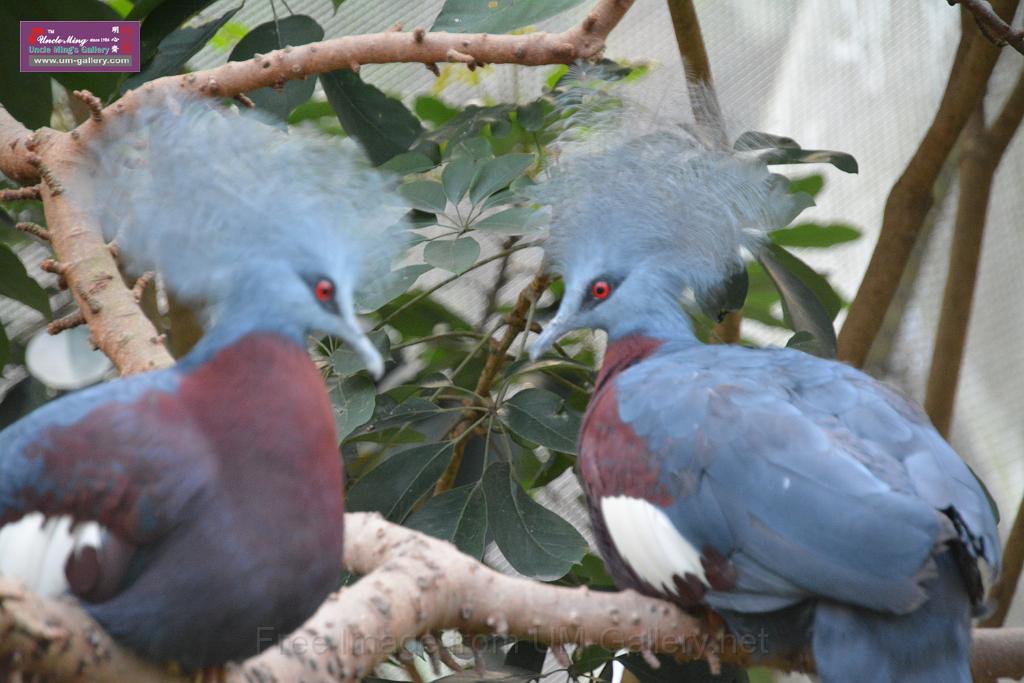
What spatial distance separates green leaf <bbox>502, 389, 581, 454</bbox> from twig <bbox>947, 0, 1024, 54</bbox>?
828 mm

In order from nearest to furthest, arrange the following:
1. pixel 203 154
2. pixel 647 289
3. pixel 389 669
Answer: pixel 203 154 < pixel 647 289 < pixel 389 669

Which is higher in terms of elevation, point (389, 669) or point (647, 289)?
point (647, 289)

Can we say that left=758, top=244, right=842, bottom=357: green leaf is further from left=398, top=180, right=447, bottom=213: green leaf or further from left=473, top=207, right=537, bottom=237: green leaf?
left=398, top=180, right=447, bottom=213: green leaf

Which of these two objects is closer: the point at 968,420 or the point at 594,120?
the point at 594,120

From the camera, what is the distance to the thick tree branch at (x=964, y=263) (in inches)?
95.0

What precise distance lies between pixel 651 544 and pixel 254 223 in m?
0.64

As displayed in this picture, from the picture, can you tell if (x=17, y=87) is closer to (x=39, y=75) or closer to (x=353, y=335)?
(x=39, y=75)

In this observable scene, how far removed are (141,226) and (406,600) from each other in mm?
488

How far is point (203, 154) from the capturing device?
1.03 m

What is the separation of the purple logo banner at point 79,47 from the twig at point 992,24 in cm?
134

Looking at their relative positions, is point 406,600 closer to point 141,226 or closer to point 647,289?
point 141,226

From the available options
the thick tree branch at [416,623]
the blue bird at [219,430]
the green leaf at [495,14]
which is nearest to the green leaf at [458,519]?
the thick tree branch at [416,623]

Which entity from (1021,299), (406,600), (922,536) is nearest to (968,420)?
(1021,299)

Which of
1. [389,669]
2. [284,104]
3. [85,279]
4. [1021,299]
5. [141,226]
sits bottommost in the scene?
[389,669]
